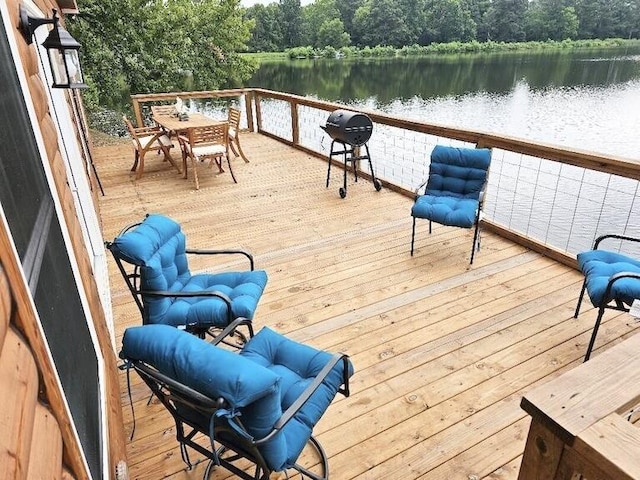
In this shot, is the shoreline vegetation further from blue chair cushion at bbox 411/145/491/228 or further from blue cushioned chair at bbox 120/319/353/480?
blue cushioned chair at bbox 120/319/353/480

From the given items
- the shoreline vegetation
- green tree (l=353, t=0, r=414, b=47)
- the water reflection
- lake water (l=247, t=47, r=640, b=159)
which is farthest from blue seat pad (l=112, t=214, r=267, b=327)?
green tree (l=353, t=0, r=414, b=47)

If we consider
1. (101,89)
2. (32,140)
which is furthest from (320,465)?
(101,89)

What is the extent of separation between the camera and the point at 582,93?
1588 cm

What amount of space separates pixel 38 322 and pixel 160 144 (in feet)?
18.0

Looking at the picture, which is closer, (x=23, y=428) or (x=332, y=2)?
(x=23, y=428)

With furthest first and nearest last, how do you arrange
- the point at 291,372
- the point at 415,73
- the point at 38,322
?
the point at 415,73 < the point at 291,372 < the point at 38,322

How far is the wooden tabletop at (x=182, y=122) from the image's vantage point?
17.6 feet

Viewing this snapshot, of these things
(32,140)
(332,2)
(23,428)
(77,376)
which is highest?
(332,2)

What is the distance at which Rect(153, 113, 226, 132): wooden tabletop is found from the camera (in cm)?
536

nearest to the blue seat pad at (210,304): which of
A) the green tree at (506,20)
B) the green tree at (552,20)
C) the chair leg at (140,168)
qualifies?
the chair leg at (140,168)

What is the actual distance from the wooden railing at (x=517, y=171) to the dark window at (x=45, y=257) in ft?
9.65

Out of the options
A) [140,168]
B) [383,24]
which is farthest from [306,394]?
[383,24]

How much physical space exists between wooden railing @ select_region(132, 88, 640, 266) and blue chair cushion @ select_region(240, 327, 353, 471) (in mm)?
2187

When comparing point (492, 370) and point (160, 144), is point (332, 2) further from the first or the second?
point (492, 370)
